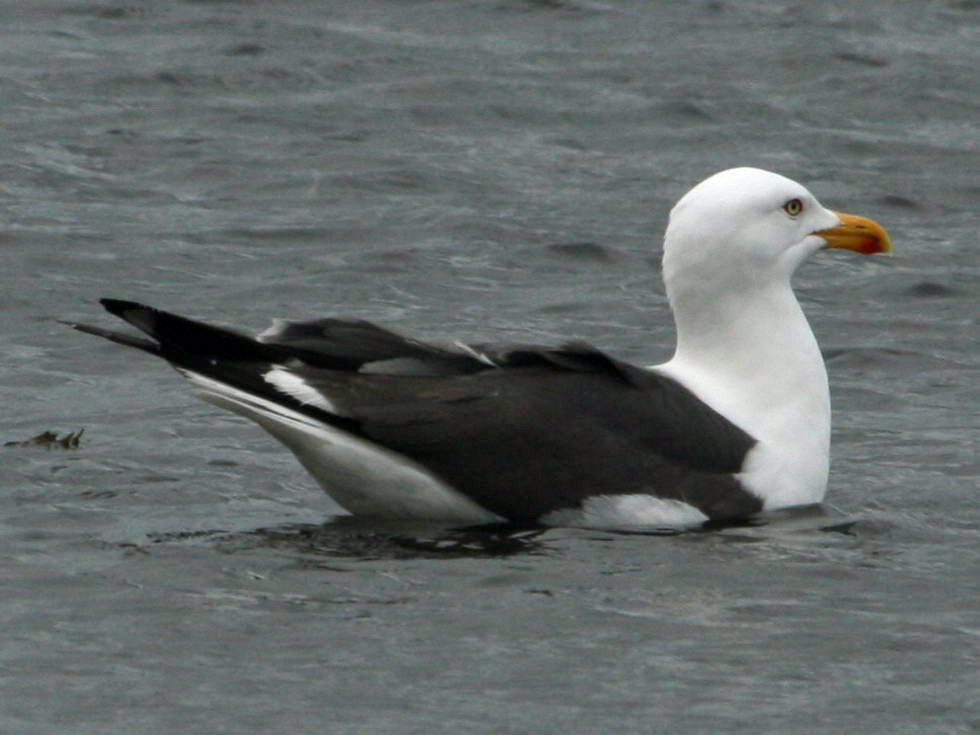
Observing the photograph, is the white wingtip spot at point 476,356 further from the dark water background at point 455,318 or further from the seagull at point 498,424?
the dark water background at point 455,318

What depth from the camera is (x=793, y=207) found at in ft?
33.8

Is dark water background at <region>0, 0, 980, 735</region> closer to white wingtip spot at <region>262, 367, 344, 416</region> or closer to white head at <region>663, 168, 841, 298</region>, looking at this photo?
white wingtip spot at <region>262, 367, 344, 416</region>

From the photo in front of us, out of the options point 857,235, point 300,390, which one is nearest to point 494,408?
point 300,390

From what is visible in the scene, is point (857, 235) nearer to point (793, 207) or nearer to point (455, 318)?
point (793, 207)

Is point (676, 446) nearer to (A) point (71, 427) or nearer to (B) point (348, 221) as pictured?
(A) point (71, 427)

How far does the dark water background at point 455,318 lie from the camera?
312 inches

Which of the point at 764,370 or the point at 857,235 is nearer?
the point at 764,370

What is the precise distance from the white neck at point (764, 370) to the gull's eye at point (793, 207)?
0.28 m

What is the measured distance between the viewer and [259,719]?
747 cm

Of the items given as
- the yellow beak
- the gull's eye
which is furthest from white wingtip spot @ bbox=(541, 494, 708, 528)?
the yellow beak

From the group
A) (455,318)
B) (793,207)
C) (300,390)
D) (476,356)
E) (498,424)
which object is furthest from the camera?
(455,318)

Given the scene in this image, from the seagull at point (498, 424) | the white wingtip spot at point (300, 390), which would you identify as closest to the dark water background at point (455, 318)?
the seagull at point (498, 424)

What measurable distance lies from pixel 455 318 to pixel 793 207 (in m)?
3.35

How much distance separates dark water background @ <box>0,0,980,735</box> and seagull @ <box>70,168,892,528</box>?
6.8 inches
